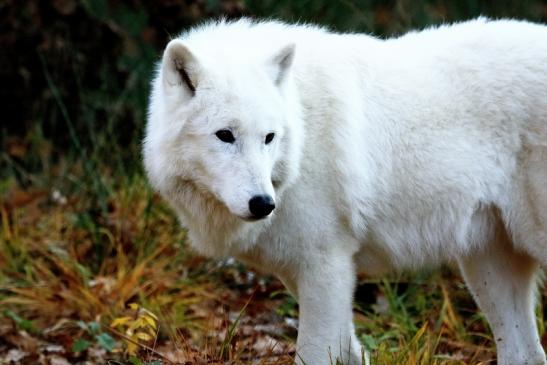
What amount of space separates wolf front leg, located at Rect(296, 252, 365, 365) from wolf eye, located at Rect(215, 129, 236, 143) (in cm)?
73

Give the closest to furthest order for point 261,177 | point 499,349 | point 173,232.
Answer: point 261,177, point 499,349, point 173,232

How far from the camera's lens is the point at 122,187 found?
6.61 m

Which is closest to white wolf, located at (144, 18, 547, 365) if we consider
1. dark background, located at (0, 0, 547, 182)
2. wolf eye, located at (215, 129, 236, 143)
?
wolf eye, located at (215, 129, 236, 143)

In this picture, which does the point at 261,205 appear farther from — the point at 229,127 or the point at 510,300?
the point at 510,300

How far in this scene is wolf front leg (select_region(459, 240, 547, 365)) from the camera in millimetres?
4641

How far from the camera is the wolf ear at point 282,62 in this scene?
3938mm

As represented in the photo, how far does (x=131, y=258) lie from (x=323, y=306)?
2388 millimetres

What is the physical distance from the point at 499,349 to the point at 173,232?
2649 millimetres

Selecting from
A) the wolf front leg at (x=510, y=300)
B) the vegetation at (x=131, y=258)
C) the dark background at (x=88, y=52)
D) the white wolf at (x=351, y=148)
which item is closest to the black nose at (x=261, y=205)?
the white wolf at (x=351, y=148)

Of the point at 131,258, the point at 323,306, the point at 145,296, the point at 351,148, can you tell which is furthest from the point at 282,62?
the point at 131,258

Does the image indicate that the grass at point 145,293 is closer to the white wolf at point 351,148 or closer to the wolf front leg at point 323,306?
the wolf front leg at point 323,306

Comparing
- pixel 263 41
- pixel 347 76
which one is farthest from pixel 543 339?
pixel 263 41

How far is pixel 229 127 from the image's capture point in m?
3.78

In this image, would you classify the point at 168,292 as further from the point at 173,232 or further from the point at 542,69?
the point at 542,69
